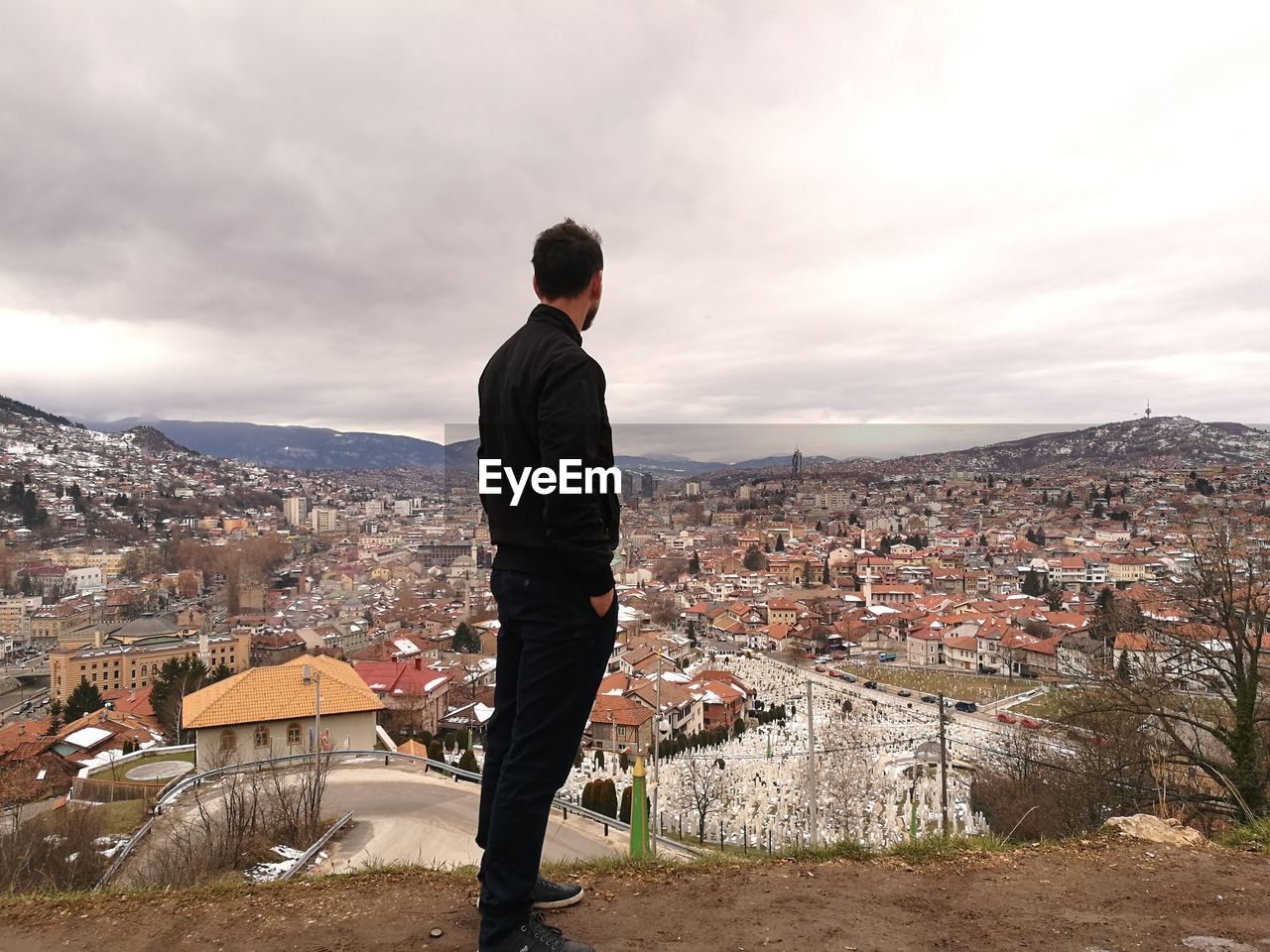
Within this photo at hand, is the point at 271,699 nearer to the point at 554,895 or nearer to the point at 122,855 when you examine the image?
the point at 122,855

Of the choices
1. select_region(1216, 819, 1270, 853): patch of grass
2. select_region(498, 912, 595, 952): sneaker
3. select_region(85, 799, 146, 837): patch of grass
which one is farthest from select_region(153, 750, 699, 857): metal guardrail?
select_region(498, 912, 595, 952): sneaker

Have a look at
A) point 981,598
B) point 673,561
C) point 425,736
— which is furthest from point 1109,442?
point 425,736

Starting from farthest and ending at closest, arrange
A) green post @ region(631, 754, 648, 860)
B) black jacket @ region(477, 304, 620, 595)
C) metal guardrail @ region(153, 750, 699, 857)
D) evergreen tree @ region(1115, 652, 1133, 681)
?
evergreen tree @ region(1115, 652, 1133, 681)
metal guardrail @ region(153, 750, 699, 857)
green post @ region(631, 754, 648, 860)
black jacket @ region(477, 304, 620, 595)

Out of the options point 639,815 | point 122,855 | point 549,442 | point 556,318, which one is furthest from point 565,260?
point 122,855

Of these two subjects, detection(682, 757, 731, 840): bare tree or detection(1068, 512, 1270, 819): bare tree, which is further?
detection(682, 757, 731, 840): bare tree

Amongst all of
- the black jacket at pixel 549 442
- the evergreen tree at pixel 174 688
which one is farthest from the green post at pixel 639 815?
the evergreen tree at pixel 174 688
